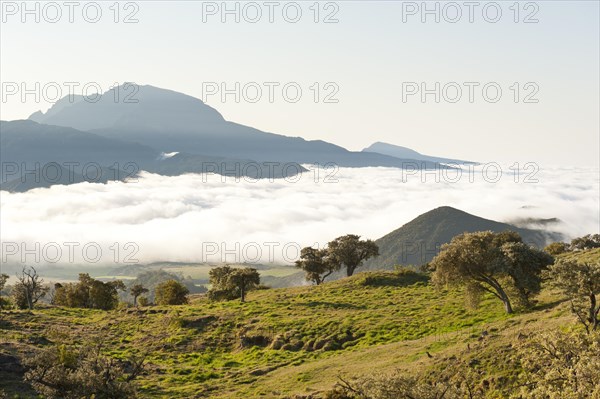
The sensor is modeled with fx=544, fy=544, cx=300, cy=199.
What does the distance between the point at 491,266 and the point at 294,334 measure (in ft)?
81.6

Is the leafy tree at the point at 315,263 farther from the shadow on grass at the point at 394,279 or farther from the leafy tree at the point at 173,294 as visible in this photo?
the leafy tree at the point at 173,294

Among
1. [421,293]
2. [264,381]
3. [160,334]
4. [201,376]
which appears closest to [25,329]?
[160,334]

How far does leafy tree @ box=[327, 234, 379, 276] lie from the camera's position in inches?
4808

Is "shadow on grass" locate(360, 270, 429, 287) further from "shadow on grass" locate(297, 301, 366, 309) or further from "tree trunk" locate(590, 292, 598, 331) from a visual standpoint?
"tree trunk" locate(590, 292, 598, 331)

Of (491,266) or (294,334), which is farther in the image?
(294,334)

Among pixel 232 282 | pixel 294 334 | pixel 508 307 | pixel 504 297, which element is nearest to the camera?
pixel 508 307

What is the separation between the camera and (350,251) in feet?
401

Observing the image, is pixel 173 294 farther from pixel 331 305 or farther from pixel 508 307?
pixel 508 307

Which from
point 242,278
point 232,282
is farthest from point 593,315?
point 232,282

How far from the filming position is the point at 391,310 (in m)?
72.4

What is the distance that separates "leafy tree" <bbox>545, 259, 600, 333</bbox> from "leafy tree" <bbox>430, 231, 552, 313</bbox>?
559 inches

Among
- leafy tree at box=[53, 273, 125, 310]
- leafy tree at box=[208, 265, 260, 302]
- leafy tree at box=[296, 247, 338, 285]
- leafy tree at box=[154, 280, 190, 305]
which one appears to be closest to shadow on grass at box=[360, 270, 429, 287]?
leafy tree at box=[208, 265, 260, 302]

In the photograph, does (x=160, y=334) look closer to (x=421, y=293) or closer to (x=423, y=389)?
(x=421, y=293)

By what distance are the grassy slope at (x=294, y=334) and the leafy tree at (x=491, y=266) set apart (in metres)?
2.71
